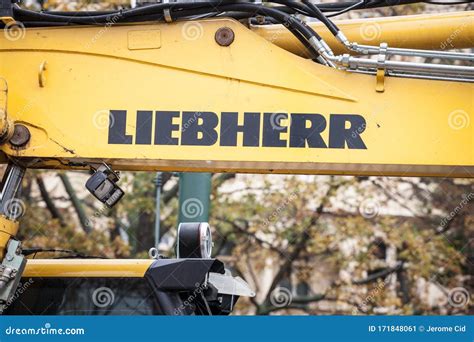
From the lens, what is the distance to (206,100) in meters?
4.90

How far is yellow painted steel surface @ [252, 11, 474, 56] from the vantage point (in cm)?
511

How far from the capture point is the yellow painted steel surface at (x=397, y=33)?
16.8 feet

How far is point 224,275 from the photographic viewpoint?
5.69 metres

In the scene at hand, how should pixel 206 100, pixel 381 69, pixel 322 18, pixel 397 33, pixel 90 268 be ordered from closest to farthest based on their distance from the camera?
pixel 381 69 < pixel 206 100 < pixel 322 18 < pixel 397 33 < pixel 90 268

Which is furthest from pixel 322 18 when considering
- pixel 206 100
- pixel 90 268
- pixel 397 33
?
pixel 90 268

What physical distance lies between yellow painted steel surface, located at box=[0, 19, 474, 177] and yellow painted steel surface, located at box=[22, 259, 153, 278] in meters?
0.63

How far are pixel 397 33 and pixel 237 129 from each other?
1.04m

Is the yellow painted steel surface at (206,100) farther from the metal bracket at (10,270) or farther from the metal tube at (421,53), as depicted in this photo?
the metal bracket at (10,270)

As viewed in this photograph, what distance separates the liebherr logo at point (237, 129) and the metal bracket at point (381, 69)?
0.59 ft

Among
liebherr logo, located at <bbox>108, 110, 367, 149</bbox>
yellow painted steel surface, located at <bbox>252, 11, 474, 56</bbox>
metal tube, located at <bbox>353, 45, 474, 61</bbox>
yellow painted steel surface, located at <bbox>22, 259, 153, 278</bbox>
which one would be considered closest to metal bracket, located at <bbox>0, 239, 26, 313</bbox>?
yellow painted steel surface, located at <bbox>22, 259, 153, 278</bbox>

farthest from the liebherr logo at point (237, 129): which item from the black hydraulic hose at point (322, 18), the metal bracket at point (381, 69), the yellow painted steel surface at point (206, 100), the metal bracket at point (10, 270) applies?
the metal bracket at point (10, 270)

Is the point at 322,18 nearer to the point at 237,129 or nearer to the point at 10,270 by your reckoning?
the point at 237,129

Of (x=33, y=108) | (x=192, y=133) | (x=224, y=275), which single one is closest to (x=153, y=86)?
(x=192, y=133)

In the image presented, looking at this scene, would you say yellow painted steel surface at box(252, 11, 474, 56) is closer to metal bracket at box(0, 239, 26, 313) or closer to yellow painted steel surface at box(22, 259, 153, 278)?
yellow painted steel surface at box(22, 259, 153, 278)
